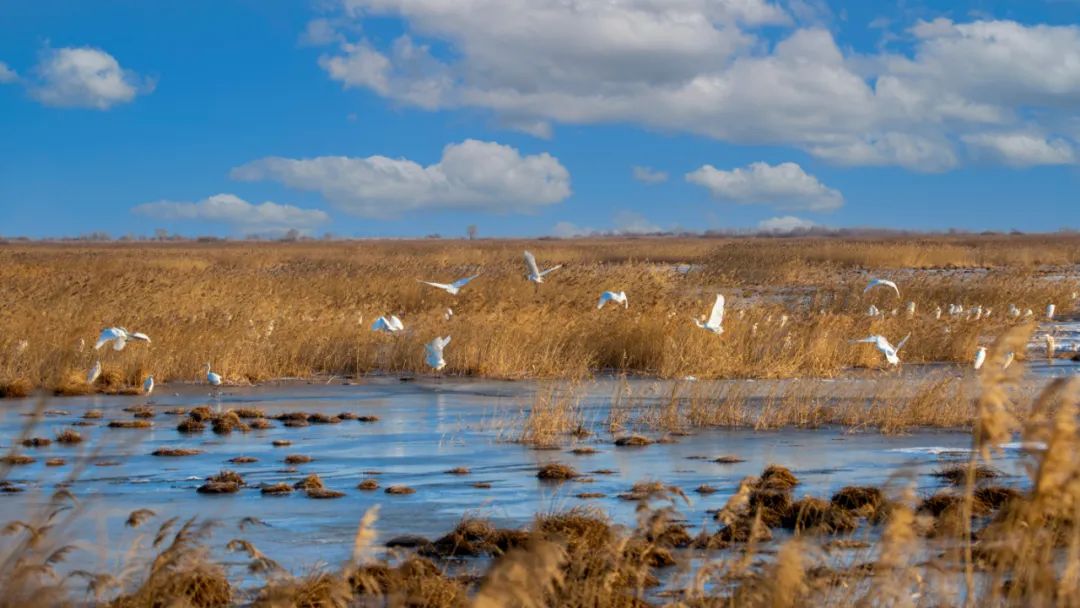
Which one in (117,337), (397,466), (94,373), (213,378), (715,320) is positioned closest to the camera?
(397,466)

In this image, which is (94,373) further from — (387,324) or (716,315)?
(716,315)

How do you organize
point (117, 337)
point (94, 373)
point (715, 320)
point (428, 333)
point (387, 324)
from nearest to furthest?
1. point (94, 373)
2. point (117, 337)
3. point (715, 320)
4. point (387, 324)
5. point (428, 333)

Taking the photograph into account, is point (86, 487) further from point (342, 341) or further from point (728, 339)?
point (728, 339)

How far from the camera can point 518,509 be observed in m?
9.13

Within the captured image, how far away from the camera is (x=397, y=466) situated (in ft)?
37.4

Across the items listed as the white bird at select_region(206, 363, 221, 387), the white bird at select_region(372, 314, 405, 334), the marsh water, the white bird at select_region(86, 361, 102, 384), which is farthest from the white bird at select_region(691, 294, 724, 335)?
the white bird at select_region(86, 361, 102, 384)

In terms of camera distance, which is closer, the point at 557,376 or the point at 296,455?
the point at 296,455

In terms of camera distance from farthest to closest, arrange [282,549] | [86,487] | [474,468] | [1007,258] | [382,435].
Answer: [1007,258], [382,435], [474,468], [86,487], [282,549]

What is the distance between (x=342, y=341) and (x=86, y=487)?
9.98m

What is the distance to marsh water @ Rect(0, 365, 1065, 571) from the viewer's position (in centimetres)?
875

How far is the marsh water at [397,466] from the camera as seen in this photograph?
28.7 feet

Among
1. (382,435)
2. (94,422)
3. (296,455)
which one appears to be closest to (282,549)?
(296,455)

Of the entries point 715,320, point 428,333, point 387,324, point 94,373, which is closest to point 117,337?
point 94,373

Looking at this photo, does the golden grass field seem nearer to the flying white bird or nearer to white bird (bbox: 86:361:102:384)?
white bird (bbox: 86:361:102:384)
